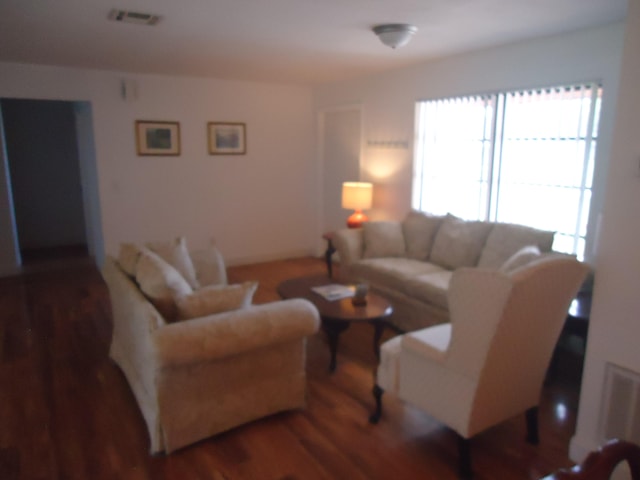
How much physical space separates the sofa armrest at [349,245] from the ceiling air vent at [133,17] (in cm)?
248

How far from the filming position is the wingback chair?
1.95 m

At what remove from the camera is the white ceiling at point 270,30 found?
9.07ft

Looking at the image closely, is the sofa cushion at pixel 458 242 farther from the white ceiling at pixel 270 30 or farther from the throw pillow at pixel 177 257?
the throw pillow at pixel 177 257

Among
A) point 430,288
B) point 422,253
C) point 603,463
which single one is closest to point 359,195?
point 422,253

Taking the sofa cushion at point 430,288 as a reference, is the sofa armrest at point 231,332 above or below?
above

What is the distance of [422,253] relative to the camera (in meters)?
4.44

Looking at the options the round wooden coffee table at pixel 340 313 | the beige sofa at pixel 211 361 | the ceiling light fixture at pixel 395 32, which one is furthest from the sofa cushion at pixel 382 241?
the beige sofa at pixel 211 361

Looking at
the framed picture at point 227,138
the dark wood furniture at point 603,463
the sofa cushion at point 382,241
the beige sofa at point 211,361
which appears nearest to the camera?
the dark wood furniture at point 603,463

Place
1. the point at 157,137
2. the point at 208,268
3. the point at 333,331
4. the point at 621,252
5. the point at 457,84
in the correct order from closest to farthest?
1. the point at 621,252
2. the point at 333,331
3. the point at 208,268
4. the point at 457,84
5. the point at 157,137

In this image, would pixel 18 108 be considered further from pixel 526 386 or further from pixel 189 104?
pixel 526 386

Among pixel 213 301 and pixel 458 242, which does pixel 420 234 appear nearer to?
pixel 458 242

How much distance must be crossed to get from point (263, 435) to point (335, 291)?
50.2 inches

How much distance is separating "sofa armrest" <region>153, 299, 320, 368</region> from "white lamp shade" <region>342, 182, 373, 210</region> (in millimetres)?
2870

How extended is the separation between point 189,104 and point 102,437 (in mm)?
4145
